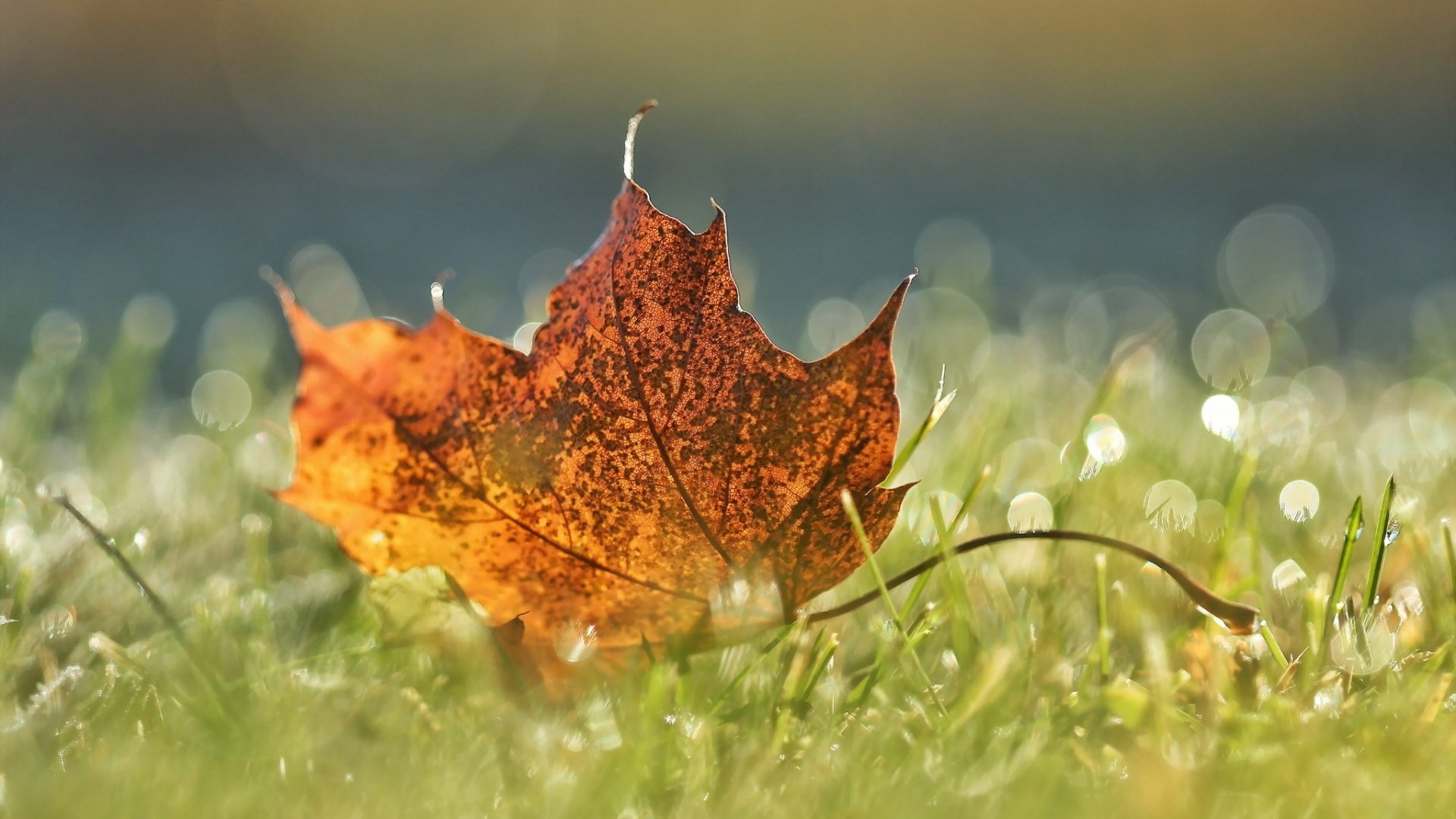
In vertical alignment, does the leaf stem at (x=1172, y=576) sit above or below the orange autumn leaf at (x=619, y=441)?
below

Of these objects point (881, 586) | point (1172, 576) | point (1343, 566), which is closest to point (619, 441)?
point (881, 586)

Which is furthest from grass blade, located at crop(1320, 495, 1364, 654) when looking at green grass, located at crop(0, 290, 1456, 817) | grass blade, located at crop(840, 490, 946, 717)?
grass blade, located at crop(840, 490, 946, 717)

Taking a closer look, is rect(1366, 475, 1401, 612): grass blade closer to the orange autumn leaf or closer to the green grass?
the green grass

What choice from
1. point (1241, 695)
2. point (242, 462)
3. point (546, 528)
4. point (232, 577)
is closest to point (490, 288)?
point (242, 462)

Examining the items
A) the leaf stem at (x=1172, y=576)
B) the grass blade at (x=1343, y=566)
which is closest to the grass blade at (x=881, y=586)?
the leaf stem at (x=1172, y=576)

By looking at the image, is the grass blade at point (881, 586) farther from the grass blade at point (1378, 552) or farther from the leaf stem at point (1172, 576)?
the grass blade at point (1378, 552)

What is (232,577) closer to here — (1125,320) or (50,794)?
(50,794)
